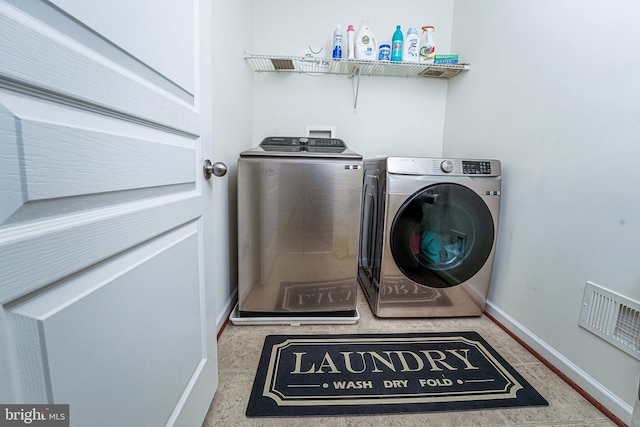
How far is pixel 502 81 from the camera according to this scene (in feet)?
5.12

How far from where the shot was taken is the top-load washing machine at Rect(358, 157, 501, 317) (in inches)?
57.1

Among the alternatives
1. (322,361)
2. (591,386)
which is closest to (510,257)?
(591,386)

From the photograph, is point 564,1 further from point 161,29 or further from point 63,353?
point 63,353

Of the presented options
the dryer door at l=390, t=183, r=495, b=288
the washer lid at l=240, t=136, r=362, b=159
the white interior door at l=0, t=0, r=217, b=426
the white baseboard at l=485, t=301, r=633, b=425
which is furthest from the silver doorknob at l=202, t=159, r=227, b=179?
the white baseboard at l=485, t=301, r=633, b=425

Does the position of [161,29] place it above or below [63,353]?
above

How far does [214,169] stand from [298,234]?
673mm

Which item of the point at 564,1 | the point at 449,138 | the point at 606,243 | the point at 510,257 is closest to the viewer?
the point at 606,243

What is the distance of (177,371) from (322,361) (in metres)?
0.69

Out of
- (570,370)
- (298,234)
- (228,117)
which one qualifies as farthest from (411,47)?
(570,370)

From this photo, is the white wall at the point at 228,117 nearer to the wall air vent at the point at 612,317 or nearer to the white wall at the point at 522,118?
the white wall at the point at 522,118

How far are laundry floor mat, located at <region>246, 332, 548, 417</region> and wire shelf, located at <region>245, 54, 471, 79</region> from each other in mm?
1738

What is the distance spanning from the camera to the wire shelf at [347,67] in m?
1.79

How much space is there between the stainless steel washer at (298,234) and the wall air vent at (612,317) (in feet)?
3.24

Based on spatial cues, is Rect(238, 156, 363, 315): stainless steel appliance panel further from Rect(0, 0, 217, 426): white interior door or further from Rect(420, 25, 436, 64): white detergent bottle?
Rect(420, 25, 436, 64): white detergent bottle
